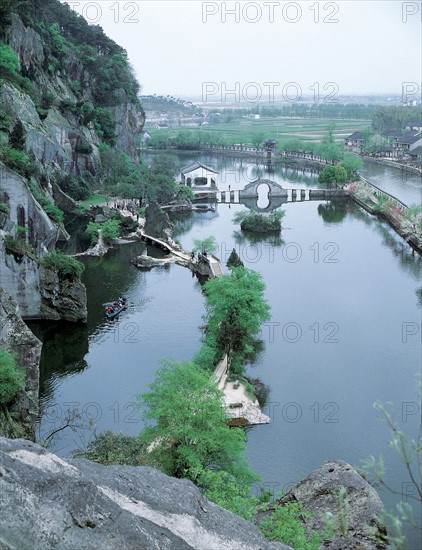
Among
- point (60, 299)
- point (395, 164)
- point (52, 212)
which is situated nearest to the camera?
point (60, 299)

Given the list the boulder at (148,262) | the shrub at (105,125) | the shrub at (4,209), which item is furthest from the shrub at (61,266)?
the shrub at (105,125)

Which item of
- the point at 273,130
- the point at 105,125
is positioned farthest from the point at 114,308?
the point at 273,130

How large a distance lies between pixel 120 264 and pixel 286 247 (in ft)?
38.9

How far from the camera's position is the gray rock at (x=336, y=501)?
12414 mm

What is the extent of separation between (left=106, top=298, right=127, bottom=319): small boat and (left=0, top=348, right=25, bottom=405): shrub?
11.8m

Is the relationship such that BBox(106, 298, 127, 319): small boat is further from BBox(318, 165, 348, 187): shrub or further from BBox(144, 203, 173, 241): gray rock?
BBox(318, 165, 348, 187): shrub

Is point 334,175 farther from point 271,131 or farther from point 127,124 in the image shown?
point 271,131

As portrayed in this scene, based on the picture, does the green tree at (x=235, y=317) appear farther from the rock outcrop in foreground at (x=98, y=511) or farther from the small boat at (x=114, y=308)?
the rock outcrop in foreground at (x=98, y=511)

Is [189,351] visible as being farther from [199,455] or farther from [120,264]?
[120,264]

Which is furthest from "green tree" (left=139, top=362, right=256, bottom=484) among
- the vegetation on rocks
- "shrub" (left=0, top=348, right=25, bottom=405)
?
the vegetation on rocks

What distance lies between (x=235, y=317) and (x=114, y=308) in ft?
26.2

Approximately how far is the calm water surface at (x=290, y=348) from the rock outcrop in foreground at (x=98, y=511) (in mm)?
8275

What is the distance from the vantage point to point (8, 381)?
58.2 ft

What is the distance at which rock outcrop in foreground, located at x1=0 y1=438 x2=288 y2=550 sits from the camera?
714cm
